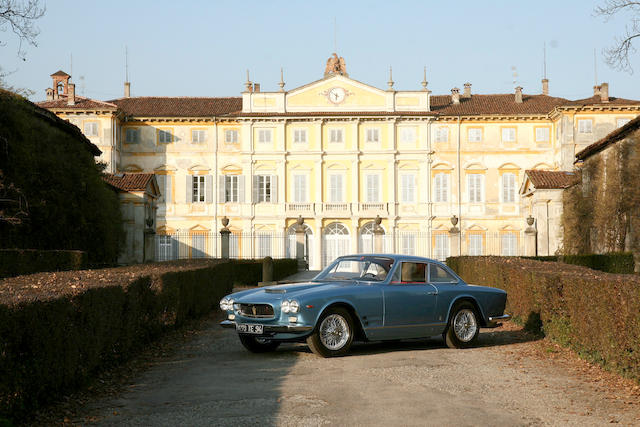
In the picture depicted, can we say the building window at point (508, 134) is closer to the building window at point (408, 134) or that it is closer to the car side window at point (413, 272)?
the building window at point (408, 134)

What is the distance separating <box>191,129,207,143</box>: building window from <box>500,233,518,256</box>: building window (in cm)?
2032

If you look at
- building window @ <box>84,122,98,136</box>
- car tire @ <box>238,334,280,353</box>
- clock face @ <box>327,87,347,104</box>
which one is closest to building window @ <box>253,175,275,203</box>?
clock face @ <box>327,87,347,104</box>

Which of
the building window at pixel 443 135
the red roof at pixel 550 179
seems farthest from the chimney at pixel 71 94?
the red roof at pixel 550 179

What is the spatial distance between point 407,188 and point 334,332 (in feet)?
140

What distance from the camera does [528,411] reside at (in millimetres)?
6980

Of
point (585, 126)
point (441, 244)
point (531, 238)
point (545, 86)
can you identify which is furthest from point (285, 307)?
point (545, 86)

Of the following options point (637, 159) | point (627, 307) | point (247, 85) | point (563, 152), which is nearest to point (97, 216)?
point (637, 159)

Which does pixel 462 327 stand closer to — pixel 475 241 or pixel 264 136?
pixel 475 241

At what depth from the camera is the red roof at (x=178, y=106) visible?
52969mm

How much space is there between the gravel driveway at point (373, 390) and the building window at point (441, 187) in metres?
41.5

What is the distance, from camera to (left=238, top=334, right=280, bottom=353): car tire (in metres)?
10.8

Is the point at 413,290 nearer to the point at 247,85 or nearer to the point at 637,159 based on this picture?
the point at 637,159

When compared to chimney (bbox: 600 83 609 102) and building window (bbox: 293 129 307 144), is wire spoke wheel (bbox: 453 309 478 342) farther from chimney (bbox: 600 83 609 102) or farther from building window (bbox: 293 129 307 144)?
chimney (bbox: 600 83 609 102)

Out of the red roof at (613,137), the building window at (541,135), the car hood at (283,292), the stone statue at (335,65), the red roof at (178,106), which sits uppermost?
the stone statue at (335,65)
